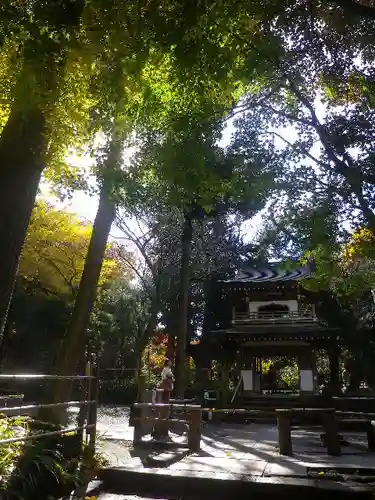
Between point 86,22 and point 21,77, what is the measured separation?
1133 millimetres

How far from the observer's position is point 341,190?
392 inches

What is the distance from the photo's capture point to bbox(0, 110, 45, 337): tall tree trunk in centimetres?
443

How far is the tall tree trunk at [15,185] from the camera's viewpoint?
443 cm

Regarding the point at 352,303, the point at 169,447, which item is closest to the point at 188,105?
the point at 169,447

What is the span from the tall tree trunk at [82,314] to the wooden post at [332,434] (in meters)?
4.97

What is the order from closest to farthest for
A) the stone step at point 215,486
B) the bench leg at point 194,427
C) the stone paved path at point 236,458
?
the stone step at point 215,486, the stone paved path at point 236,458, the bench leg at point 194,427

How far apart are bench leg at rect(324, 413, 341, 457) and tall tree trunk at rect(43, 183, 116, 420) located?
4.97m

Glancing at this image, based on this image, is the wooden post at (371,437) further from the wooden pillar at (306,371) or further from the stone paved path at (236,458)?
the wooden pillar at (306,371)

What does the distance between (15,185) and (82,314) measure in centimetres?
473

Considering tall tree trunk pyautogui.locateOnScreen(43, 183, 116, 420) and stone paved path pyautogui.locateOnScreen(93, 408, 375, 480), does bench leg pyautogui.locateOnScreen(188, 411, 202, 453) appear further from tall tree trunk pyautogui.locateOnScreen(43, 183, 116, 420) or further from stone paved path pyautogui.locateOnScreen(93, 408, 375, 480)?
tall tree trunk pyautogui.locateOnScreen(43, 183, 116, 420)

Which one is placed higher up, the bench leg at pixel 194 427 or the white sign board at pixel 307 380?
the white sign board at pixel 307 380

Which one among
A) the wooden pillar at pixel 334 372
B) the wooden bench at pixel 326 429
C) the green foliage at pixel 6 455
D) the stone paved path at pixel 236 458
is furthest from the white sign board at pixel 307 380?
the green foliage at pixel 6 455

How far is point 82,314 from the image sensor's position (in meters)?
8.81

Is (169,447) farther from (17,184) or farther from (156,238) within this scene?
(156,238)
